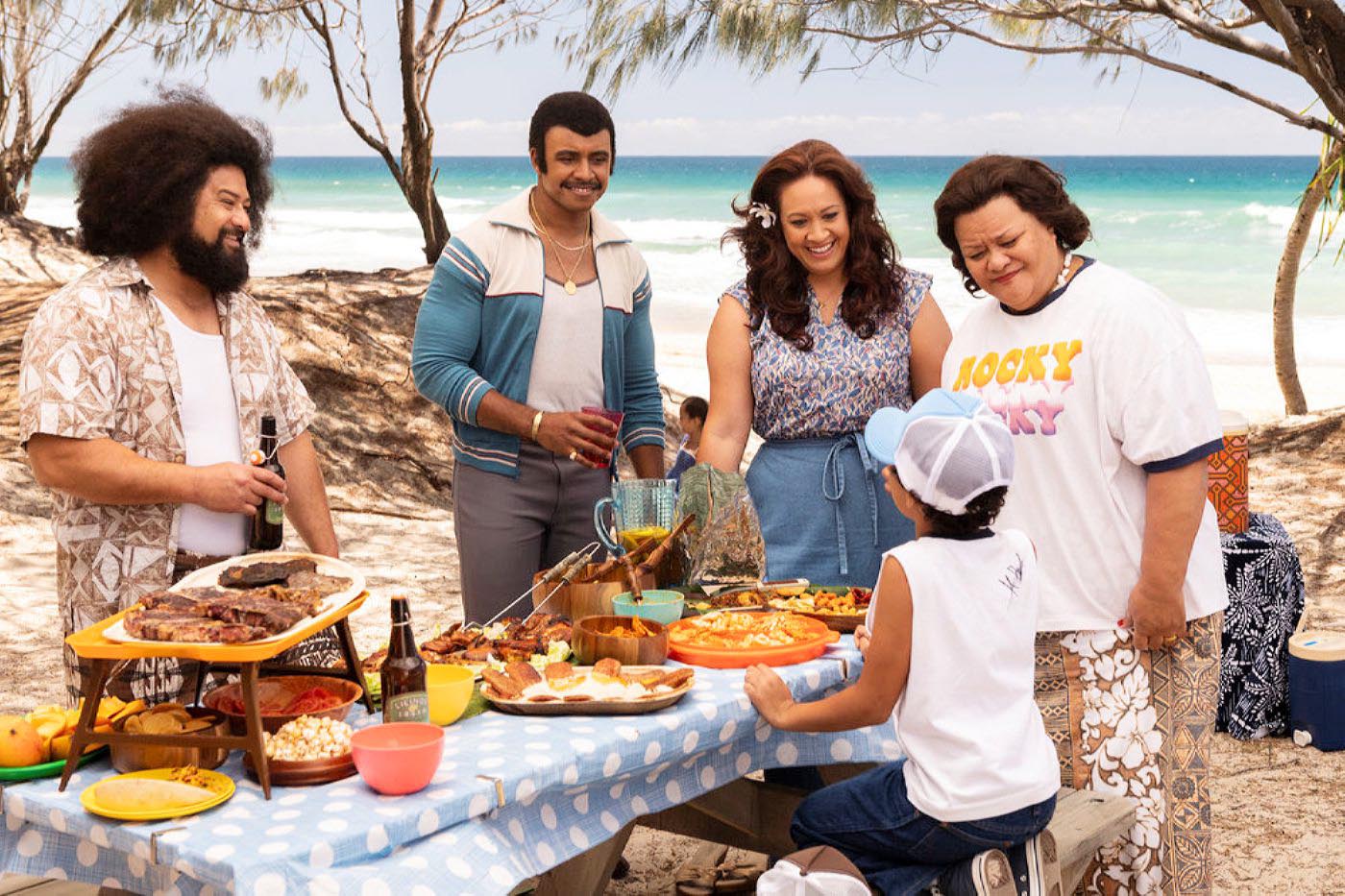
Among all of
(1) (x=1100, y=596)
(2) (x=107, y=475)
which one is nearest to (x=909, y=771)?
(1) (x=1100, y=596)

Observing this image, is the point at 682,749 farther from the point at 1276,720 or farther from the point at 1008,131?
the point at 1008,131

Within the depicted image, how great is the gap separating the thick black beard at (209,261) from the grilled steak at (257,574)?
0.66m

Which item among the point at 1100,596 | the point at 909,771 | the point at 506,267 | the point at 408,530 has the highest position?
the point at 506,267

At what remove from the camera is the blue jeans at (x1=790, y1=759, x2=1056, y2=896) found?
2215mm

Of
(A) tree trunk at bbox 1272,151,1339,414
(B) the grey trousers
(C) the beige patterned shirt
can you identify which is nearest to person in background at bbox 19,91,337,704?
(C) the beige patterned shirt

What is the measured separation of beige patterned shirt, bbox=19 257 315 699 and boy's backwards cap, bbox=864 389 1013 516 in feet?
4.36

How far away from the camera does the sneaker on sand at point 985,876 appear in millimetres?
2219

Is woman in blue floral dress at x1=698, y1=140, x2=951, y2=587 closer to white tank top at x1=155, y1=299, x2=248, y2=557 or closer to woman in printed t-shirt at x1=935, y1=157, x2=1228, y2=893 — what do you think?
woman in printed t-shirt at x1=935, y1=157, x2=1228, y2=893

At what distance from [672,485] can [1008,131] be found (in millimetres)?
44291

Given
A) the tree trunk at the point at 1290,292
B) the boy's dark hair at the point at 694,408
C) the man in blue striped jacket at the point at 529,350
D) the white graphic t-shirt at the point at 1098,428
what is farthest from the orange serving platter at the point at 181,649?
the tree trunk at the point at 1290,292

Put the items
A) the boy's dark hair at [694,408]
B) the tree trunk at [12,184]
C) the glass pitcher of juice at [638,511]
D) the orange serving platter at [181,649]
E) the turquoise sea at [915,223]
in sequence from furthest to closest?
the turquoise sea at [915,223] < the tree trunk at [12,184] < the boy's dark hair at [694,408] < the glass pitcher of juice at [638,511] < the orange serving platter at [181,649]

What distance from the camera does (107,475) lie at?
2369 millimetres

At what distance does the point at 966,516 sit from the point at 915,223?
33298mm

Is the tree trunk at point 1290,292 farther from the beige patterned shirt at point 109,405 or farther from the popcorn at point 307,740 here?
the popcorn at point 307,740
